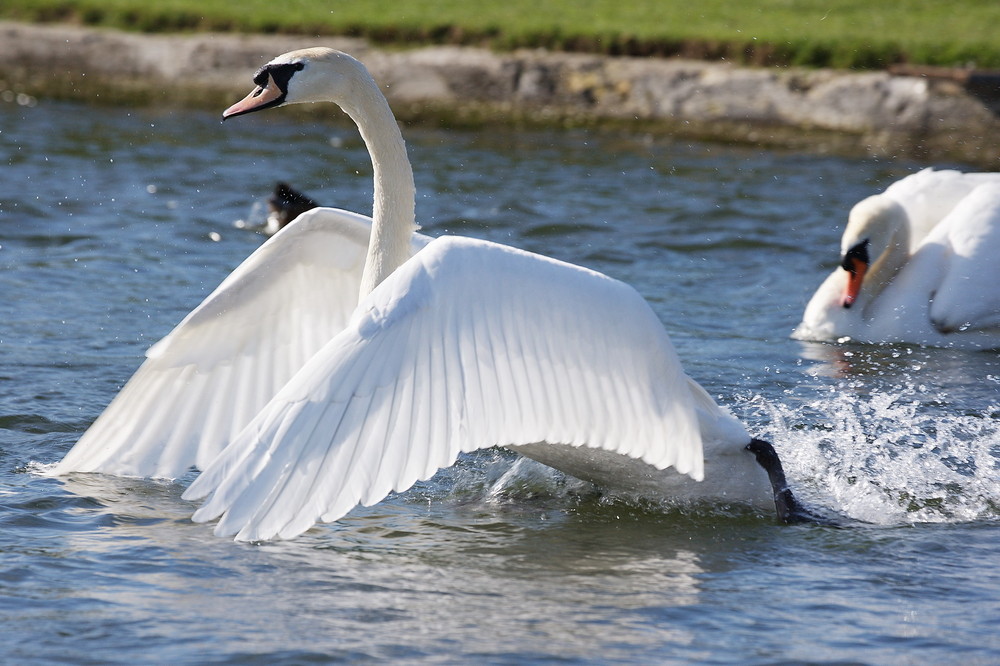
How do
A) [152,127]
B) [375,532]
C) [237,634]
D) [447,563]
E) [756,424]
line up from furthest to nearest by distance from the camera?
→ [152,127] < [756,424] < [375,532] < [447,563] < [237,634]

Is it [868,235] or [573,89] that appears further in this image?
[573,89]

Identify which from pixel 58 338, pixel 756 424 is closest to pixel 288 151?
pixel 58 338

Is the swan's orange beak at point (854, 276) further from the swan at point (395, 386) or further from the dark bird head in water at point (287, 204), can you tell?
the dark bird head in water at point (287, 204)

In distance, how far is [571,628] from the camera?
3.64 meters

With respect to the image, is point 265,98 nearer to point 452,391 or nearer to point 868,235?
point 452,391

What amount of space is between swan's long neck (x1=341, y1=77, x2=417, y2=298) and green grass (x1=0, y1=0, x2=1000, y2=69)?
8162 mm

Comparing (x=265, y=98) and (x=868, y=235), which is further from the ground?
(x=265, y=98)

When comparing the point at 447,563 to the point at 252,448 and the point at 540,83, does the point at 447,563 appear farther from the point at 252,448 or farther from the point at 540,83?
the point at 540,83

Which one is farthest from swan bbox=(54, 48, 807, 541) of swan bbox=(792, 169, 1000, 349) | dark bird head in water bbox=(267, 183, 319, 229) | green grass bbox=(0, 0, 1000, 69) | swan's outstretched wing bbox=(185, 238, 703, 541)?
green grass bbox=(0, 0, 1000, 69)

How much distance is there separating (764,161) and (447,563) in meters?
7.86

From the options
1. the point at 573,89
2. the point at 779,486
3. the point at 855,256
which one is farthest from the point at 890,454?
the point at 573,89

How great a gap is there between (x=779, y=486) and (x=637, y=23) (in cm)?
931

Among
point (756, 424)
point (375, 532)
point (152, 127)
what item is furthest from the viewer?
point (152, 127)

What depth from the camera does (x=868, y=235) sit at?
7.55 m
